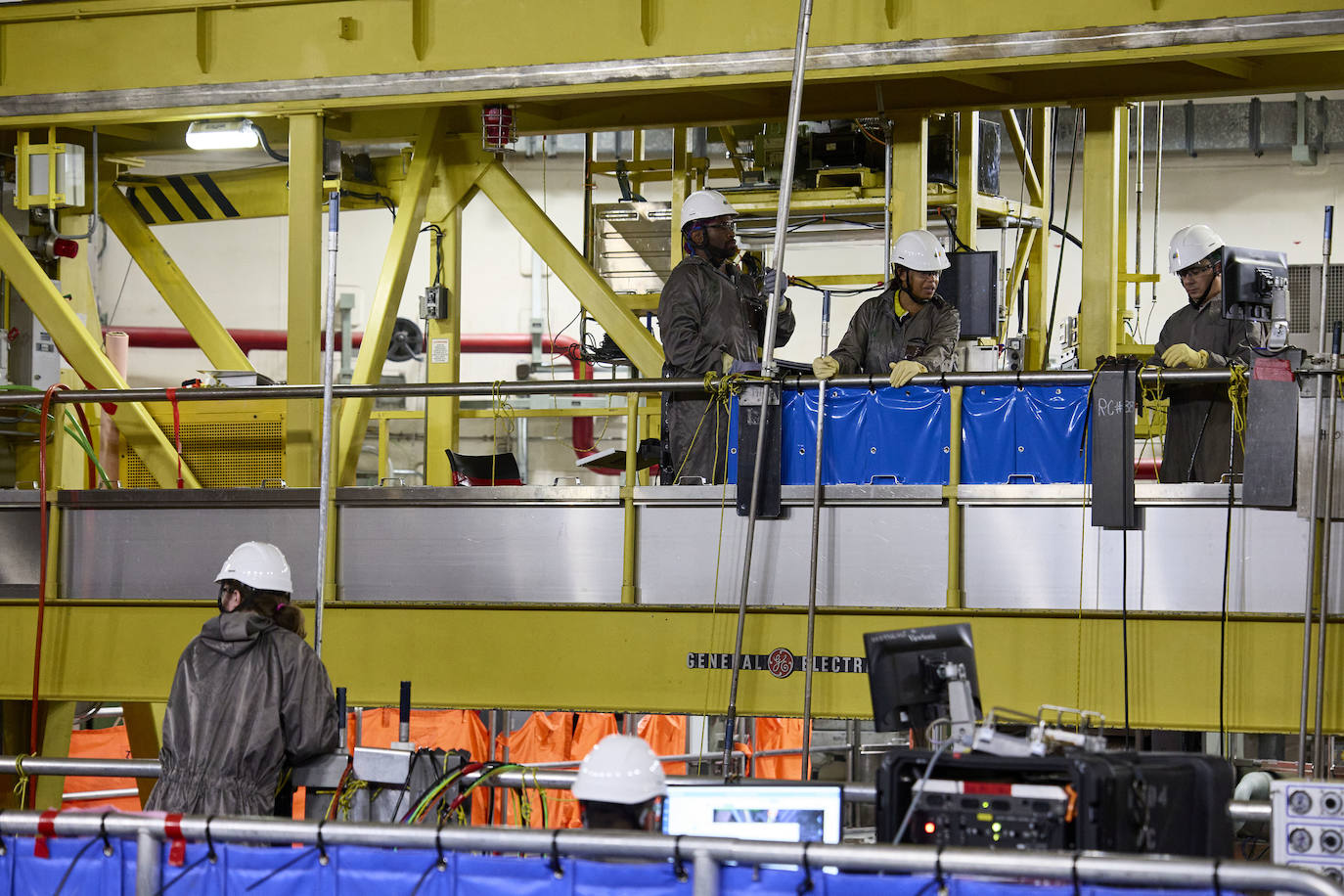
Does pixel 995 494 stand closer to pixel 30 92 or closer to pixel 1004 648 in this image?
pixel 1004 648

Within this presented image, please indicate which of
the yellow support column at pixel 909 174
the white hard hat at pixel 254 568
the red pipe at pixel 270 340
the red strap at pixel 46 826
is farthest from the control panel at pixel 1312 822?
the red pipe at pixel 270 340

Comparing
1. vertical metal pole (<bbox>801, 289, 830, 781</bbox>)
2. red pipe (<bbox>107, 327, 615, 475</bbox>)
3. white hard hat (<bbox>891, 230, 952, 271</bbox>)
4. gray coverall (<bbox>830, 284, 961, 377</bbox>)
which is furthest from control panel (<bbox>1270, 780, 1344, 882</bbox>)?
red pipe (<bbox>107, 327, 615, 475</bbox>)

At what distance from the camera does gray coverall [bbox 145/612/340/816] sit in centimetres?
613

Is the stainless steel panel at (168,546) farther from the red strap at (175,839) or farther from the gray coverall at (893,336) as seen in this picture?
the red strap at (175,839)

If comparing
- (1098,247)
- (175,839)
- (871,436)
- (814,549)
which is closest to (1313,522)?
(871,436)

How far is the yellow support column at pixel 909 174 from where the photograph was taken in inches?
391

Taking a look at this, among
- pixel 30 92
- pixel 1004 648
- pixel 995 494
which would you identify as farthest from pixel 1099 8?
pixel 30 92

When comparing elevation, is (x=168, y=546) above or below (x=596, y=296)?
below

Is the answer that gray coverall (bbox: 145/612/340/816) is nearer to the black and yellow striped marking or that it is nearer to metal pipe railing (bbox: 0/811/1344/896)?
metal pipe railing (bbox: 0/811/1344/896)

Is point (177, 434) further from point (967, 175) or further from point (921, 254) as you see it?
point (967, 175)

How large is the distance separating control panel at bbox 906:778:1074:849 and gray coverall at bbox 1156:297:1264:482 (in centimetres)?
384

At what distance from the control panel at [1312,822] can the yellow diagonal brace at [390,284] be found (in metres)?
6.18

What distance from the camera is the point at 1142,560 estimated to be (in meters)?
7.52

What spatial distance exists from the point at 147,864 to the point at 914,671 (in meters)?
2.52
